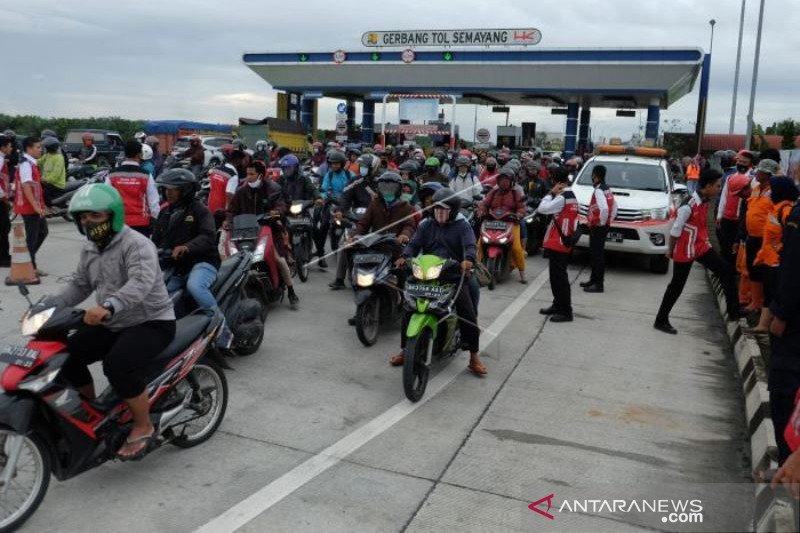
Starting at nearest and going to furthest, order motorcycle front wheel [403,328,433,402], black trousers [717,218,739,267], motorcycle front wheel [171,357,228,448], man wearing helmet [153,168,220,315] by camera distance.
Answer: motorcycle front wheel [171,357,228,448] → motorcycle front wheel [403,328,433,402] → man wearing helmet [153,168,220,315] → black trousers [717,218,739,267]

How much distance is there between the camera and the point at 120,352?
12.0ft

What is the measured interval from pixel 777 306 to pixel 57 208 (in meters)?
12.4

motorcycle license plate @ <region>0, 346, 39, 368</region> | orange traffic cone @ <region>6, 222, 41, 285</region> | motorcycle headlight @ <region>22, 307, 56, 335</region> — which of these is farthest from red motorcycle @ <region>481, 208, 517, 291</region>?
motorcycle license plate @ <region>0, 346, 39, 368</region>

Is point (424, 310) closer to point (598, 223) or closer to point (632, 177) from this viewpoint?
point (598, 223)

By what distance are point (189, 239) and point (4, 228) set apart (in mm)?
5113

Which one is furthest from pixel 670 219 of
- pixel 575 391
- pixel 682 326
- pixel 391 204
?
pixel 575 391

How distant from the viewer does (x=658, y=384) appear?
19.7ft

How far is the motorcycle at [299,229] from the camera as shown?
9.31 meters

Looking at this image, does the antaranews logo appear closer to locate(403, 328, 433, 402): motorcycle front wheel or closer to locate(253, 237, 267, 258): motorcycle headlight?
locate(403, 328, 433, 402): motorcycle front wheel

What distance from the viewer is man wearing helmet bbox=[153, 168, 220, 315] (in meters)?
5.52

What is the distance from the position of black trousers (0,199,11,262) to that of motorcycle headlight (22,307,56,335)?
661 centimetres

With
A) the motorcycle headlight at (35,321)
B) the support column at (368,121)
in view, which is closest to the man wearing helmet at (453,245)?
the motorcycle headlight at (35,321)

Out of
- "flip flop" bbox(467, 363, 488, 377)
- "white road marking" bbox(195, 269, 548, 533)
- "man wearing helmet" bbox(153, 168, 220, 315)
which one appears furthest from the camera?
"flip flop" bbox(467, 363, 488, 377)

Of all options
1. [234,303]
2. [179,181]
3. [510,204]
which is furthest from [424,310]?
[510,204]
